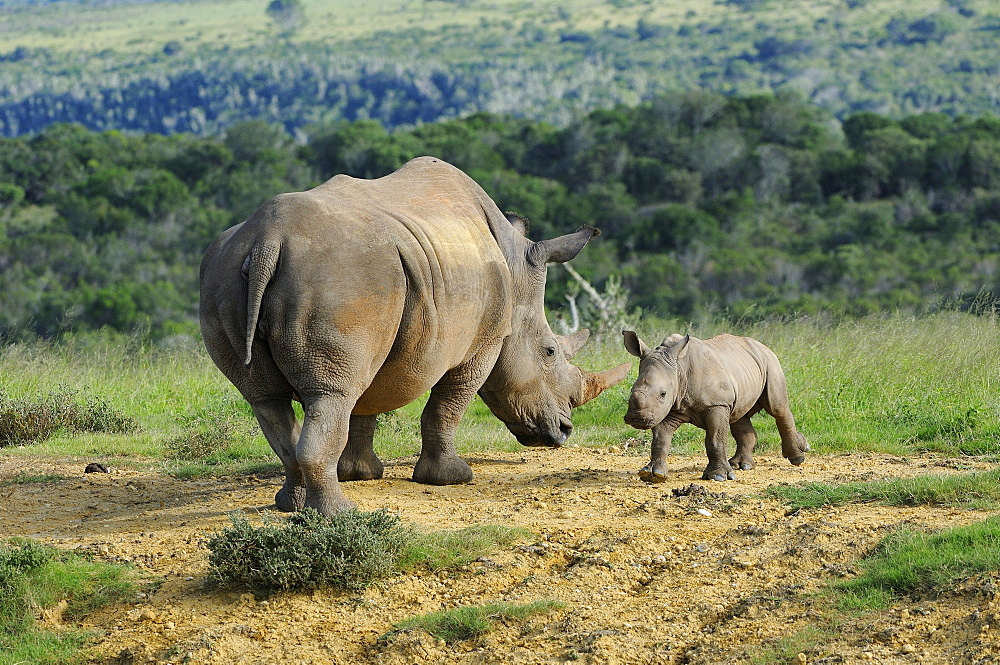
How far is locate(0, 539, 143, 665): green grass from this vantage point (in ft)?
17.6

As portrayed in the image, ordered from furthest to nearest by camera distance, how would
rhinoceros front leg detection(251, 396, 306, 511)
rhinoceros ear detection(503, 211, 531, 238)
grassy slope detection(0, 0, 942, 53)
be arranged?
grassy slope detection(0, 0, 942, 53) → rhinoceros ear detection(503, 211, 531, 238) → rhinoceros front leg detection(251, 396, 306, 511)

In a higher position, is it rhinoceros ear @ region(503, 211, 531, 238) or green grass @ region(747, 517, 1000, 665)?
rhinoceros ear @ region(503, 211, 531, 238)

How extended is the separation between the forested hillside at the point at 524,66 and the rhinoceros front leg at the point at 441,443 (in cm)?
5120

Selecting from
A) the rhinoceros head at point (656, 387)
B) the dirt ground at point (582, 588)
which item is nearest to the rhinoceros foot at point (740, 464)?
the dirt ground at point (582, 588)

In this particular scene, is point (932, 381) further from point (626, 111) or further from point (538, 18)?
point (538, 18)

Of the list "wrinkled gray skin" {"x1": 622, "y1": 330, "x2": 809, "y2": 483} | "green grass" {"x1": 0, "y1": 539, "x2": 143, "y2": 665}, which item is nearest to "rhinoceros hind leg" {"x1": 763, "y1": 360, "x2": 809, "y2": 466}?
"wrinkled gray skin" {"x1": 622, "y1": 330, "x2": 809, "y2": 483}

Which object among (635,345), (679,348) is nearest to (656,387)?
(679,348)

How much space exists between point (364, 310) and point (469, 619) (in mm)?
1693

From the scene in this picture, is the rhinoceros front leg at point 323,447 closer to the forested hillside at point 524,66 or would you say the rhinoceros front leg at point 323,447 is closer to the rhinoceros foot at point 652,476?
the rhinoceros foot at point 652,476

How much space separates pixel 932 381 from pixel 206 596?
677cm

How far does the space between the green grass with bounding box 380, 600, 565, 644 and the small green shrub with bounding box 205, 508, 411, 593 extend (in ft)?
1.37

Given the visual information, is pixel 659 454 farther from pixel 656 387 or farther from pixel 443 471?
pixel 443 471

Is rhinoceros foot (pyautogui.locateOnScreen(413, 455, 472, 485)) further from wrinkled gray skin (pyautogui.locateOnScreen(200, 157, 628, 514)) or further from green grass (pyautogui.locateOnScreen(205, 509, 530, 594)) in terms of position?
green grass (pyautogui.locateOnScreen(205, 509, 530, 594))

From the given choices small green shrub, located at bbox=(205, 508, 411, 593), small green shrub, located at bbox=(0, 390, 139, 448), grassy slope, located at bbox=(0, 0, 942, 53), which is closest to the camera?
small green shrub, located at bbox=(205, 508, 411, 593)
